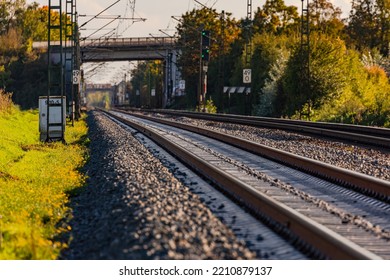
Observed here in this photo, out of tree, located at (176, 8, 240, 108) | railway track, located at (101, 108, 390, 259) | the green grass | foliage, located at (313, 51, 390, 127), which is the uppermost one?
tree, located at (176, 8, 240, 108)

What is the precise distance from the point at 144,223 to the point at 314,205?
10.1 feet

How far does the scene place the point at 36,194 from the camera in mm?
13797

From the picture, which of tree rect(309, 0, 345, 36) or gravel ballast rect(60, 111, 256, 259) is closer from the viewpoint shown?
gravel ballast rect(60, 111, 256, 259)

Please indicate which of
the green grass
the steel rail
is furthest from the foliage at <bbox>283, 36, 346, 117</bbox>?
the steel rail

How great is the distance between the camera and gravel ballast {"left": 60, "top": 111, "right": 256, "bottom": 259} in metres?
7.55

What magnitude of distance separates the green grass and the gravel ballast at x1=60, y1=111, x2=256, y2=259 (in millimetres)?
289

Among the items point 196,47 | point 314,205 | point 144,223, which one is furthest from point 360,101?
point 196,47

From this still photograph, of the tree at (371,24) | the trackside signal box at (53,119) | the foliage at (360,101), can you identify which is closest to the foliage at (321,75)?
the foliage at (360,101)

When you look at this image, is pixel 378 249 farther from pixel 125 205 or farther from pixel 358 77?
pixel 358 77

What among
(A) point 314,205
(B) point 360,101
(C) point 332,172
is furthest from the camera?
(B) point 360,101

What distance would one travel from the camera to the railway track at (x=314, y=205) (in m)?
7.87

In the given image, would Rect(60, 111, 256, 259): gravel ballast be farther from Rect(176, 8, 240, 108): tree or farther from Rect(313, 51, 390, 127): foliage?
Rect(176, 8, 240, 108): tree

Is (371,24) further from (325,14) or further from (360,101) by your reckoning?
(360,101)

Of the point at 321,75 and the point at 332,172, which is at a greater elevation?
the point at 321,75
